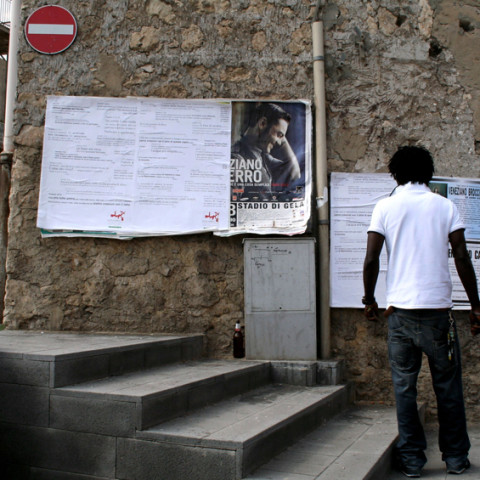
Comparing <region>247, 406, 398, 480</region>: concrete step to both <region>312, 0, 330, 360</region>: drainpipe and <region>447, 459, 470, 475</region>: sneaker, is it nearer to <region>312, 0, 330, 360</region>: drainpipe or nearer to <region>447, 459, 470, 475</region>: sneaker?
<region>447, 459, 470, 475</region>: sneaker

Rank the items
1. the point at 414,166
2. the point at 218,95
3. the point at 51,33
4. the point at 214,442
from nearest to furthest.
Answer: the point at 214,442
the point at 414,166
the point at 218,95
the point at 51,33

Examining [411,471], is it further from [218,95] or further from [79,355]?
[218,95]

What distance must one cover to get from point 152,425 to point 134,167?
271cm

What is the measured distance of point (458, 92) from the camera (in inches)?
204

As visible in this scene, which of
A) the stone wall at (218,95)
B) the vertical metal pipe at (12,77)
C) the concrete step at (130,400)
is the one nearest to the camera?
A: the concrete step at (130,400)

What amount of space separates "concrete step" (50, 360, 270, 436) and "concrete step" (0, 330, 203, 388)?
9cm

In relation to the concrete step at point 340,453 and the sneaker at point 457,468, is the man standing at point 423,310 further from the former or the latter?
the concrete step at point 340,453

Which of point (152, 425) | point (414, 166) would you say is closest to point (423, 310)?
point (414, 166)

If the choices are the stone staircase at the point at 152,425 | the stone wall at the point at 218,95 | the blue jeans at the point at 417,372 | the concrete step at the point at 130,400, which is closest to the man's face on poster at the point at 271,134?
the stone wall at the point at 218,95

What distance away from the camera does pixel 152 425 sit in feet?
10.2

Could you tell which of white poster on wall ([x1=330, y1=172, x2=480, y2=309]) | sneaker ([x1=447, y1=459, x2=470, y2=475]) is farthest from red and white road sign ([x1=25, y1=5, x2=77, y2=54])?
sneaker ([x1=447, y1=459, x2=470, y2=475])

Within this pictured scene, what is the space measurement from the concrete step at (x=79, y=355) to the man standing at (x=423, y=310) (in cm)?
178

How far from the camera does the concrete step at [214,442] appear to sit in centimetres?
282

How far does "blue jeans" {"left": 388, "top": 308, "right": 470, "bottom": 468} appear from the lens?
3.20 m
